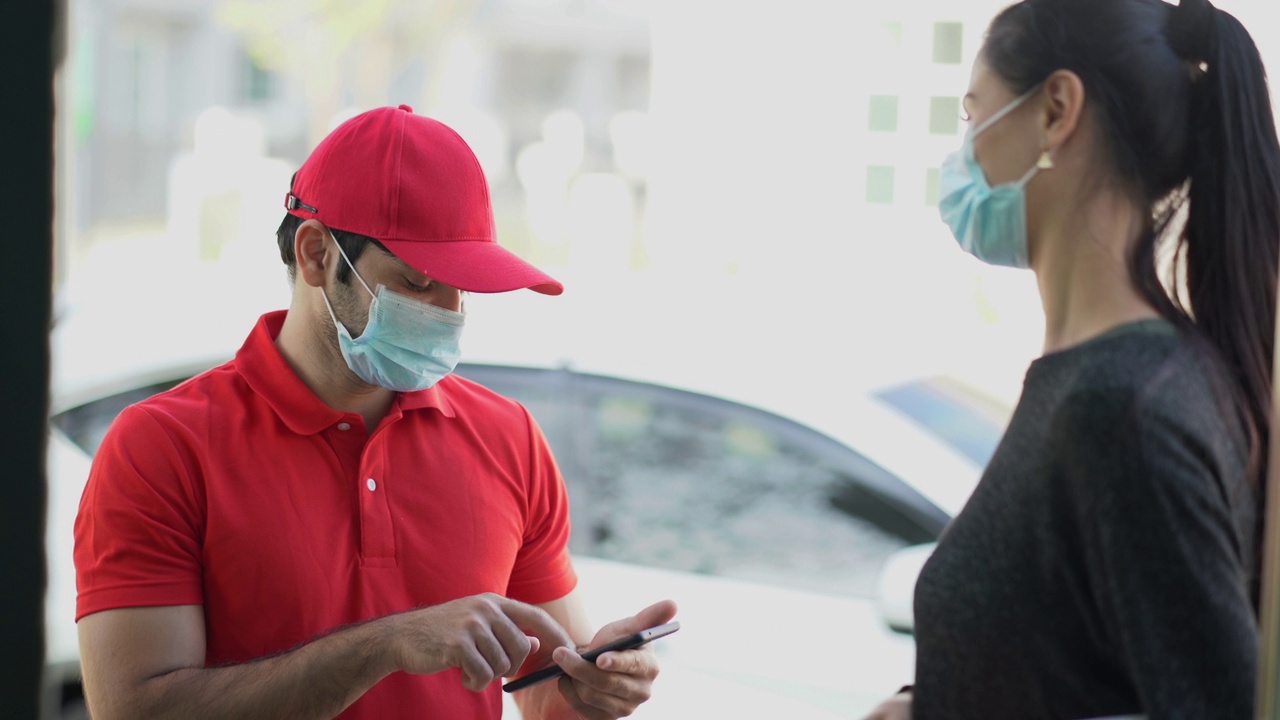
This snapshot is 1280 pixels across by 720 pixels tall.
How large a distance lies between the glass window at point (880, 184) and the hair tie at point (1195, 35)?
369cm

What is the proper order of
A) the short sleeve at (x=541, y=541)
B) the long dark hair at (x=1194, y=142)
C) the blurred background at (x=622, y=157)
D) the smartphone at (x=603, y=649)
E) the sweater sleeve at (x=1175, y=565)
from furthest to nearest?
1. the blurred background at (x=622, y=157)
2. the short sleeve at (x=541, y=541)
3. the smartphone at (x=603, y=649)
4. the long dark hair at (x=1194, y=142)
5. the sweater sleeve at (x=1175, y=565)

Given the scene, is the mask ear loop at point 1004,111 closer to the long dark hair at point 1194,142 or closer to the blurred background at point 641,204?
the long dark hair at point 1194,142

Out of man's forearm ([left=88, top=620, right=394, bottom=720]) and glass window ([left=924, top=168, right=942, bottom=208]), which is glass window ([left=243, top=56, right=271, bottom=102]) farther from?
man's forearm ([left=88, top=620, right=394, bottom=720])

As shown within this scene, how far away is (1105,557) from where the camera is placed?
3.81ft

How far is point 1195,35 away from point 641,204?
14.2ft

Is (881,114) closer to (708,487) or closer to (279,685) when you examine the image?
(708,487)

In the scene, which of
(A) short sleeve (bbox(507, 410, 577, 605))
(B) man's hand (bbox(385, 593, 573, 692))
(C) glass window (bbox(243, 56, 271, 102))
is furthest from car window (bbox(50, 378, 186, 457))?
(C) glass window (bbox(243, 56, 271, 102))

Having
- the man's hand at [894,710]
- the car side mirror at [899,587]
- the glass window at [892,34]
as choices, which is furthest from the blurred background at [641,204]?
the man's hand at [894,710]

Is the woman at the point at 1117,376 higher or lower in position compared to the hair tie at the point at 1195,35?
lower

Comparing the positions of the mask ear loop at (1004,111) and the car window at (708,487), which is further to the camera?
the car window at (708,487)

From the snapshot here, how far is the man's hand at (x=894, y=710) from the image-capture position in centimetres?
144

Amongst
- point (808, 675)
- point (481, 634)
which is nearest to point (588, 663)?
point (481, 634)

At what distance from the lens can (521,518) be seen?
1933 mm

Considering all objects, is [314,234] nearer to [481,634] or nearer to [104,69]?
[481,634]
